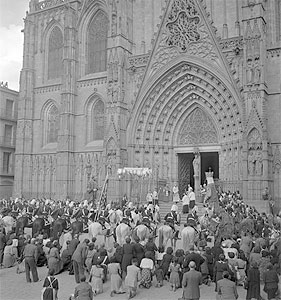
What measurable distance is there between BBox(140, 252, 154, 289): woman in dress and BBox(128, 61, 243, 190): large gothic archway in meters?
19.6

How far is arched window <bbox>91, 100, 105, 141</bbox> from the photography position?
117 ft

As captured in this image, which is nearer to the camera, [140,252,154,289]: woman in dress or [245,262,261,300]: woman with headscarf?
[245,262,261,300]: woman with headscarf

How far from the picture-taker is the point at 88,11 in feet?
122

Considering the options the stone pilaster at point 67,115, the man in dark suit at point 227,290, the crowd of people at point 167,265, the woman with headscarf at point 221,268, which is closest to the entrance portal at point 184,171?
the stone pilaster at point 67,115

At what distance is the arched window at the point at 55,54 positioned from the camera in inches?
1539

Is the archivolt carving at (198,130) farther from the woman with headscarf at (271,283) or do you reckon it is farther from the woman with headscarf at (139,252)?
the woman with headscarf at (271,283)

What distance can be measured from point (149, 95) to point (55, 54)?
1419 cm

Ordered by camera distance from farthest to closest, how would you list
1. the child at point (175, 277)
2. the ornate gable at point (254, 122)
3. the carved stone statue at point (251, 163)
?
the carved stone statue at point (251, 163) → the ornate gable at point (254, 122) → the child at point (175, 277)

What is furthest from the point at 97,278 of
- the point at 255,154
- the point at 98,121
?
the point at 98,121

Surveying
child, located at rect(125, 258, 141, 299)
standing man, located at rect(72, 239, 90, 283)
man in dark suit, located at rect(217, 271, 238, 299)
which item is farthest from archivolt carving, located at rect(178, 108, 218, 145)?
man in dark suit, located at rect(217, 271, 238, 299)

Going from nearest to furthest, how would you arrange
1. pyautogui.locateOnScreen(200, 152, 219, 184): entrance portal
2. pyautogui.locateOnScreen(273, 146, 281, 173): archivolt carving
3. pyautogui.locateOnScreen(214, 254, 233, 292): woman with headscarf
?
pyautogui.locateOnScreen(214, 254, 233, 292): woman with headscarf → pyautogui.locateOnScreen(273, 146, 281, 173): archivolt carving → pyautogui.locateOnScreen(200, 152, 219, 184): entrance portal

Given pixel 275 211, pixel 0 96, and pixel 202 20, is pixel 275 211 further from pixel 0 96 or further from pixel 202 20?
pixel 0 96

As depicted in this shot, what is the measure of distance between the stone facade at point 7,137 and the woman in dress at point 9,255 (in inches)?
1220

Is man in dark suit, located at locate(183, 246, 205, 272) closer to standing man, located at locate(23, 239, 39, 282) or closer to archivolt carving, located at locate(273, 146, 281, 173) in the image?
standing man, located at locate(23, 239, 39, 282)
